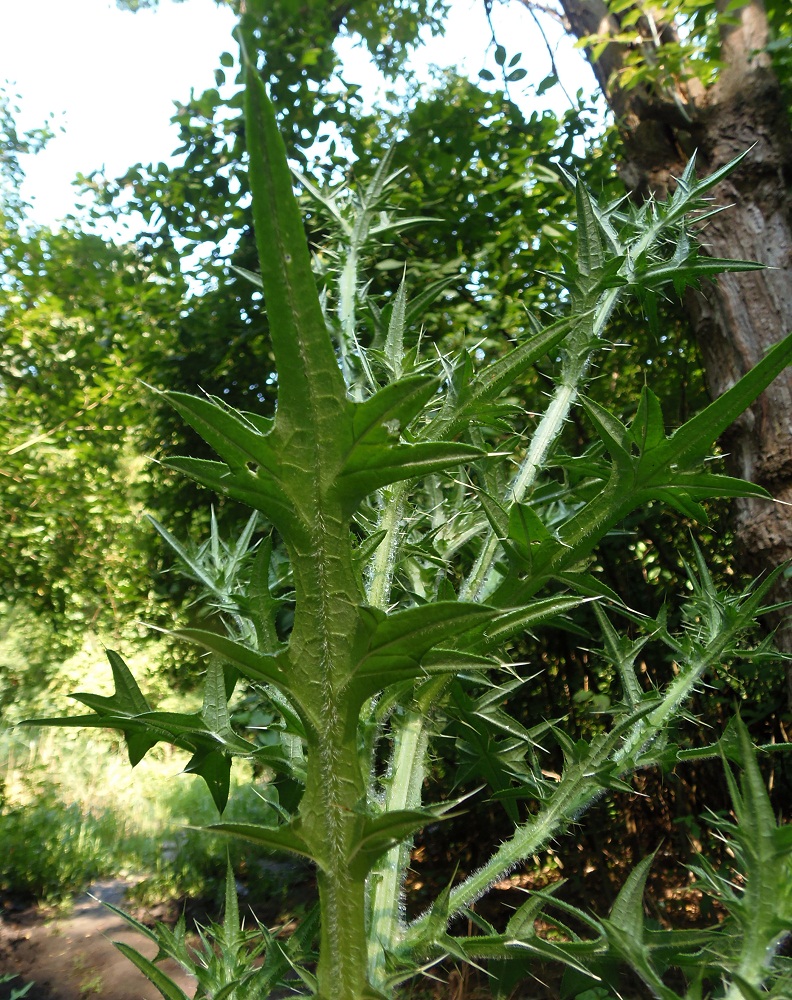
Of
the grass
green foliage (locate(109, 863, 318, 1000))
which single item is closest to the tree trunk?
green foliage (locate(109, 863, 318, 1000))

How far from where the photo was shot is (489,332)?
305 centimetres

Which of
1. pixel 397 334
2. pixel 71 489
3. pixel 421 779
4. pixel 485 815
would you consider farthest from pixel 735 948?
pixel 71 489

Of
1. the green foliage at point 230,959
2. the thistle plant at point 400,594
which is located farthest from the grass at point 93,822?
the thistle plant at point 400,594

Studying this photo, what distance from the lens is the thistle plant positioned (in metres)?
0.57

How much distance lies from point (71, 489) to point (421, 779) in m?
5.59

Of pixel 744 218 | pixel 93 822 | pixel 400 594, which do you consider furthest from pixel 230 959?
pixel 93 822

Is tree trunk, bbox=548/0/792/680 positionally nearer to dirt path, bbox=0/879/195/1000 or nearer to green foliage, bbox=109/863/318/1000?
green foliage, bbox=109/863/318/1000

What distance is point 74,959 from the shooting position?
3361mm

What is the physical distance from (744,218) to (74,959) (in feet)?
13.7

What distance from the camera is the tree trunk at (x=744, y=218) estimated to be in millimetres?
1949

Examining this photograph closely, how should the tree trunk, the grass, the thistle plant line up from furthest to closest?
the grass < the tree trunk < the thistle plant

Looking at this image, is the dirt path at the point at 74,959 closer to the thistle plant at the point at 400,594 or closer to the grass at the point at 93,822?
the grass at the point at 93,822

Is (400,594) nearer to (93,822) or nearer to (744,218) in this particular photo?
(744,218)

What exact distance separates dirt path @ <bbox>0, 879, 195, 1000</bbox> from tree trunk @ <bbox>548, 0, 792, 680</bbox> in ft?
8.66
